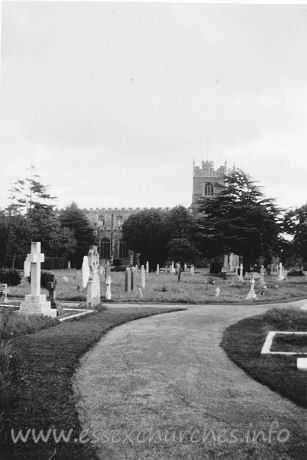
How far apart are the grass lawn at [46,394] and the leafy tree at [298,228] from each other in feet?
109

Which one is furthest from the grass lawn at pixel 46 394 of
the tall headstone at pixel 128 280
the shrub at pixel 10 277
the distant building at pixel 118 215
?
the distant building at pixel 118 215

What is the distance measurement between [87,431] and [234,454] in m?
1.30

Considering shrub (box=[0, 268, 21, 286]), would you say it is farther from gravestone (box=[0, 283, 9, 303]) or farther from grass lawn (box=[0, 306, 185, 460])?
grass lawn (box=[0, 306, 185, 460])

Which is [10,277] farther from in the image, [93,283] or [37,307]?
[37,307]

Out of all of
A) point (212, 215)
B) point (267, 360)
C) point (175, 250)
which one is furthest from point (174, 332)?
point (175, 250)

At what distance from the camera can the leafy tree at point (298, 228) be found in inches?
1606

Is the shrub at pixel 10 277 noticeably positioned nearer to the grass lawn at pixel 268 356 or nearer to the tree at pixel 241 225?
the grass lawn at pixel 268 356

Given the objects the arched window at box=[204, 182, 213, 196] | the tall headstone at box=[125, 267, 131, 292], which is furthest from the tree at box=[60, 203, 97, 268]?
the tall headstone at box=[125, 267, 131, 292]

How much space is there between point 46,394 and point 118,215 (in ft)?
286

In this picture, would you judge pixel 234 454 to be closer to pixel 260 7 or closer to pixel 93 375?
pixel 93 375

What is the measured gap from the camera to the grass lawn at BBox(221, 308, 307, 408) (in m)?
5.93

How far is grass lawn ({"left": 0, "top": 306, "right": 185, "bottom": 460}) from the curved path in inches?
6.8

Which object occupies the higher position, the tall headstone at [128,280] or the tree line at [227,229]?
the tree line at [227,229]

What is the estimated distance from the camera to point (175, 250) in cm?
4616
